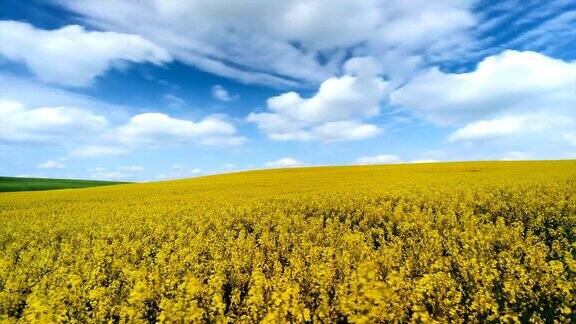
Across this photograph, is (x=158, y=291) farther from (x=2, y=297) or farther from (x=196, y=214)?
(x=196, y=214)

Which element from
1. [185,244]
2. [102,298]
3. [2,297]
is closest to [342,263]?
[102,298]

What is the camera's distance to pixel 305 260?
411 inches

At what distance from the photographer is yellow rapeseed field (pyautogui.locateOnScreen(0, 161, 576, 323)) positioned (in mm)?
6664

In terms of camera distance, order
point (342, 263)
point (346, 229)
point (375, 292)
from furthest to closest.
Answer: point (346, 229)
point (342, 263)
point (375, 292)

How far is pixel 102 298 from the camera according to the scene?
8.07 meters

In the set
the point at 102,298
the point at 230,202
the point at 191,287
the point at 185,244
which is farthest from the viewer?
the point at 230,202

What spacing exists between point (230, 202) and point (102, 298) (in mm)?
14200

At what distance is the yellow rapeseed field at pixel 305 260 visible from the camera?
6664 mm

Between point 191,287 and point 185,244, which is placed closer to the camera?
point 191,287

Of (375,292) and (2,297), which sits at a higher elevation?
(375,292)

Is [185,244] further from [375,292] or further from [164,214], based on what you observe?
[375,292]

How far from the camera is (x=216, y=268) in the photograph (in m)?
9.84

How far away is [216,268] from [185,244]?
4401mm

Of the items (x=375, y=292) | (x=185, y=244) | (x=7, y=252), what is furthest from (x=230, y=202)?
(x=375, y=292)
